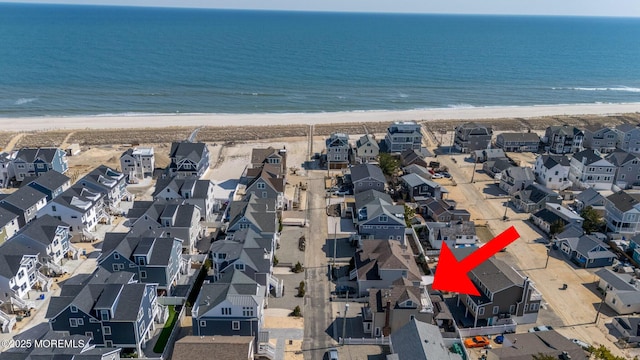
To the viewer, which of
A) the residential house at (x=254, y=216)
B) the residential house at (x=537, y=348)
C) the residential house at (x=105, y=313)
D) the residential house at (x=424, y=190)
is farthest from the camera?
the residential house at (x=424, y=190)

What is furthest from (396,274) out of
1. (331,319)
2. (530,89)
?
(530,89)

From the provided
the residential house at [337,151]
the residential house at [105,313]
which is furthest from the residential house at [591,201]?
the residential house at [105,313]

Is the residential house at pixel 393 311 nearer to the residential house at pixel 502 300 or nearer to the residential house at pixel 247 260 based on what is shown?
the residential house at pixel 502 300

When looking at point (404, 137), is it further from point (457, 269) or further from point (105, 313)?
point (105, 313)

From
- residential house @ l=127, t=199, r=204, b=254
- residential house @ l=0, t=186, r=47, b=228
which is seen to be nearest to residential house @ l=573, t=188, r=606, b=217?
residential house @ l=127, t=199, r=204, b=254

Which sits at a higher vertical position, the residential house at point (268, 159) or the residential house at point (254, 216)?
the residential house at point (268, 159)

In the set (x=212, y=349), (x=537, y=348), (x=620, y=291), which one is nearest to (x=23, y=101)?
(x=212, y=349)

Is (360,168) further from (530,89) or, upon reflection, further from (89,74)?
(89,74)
